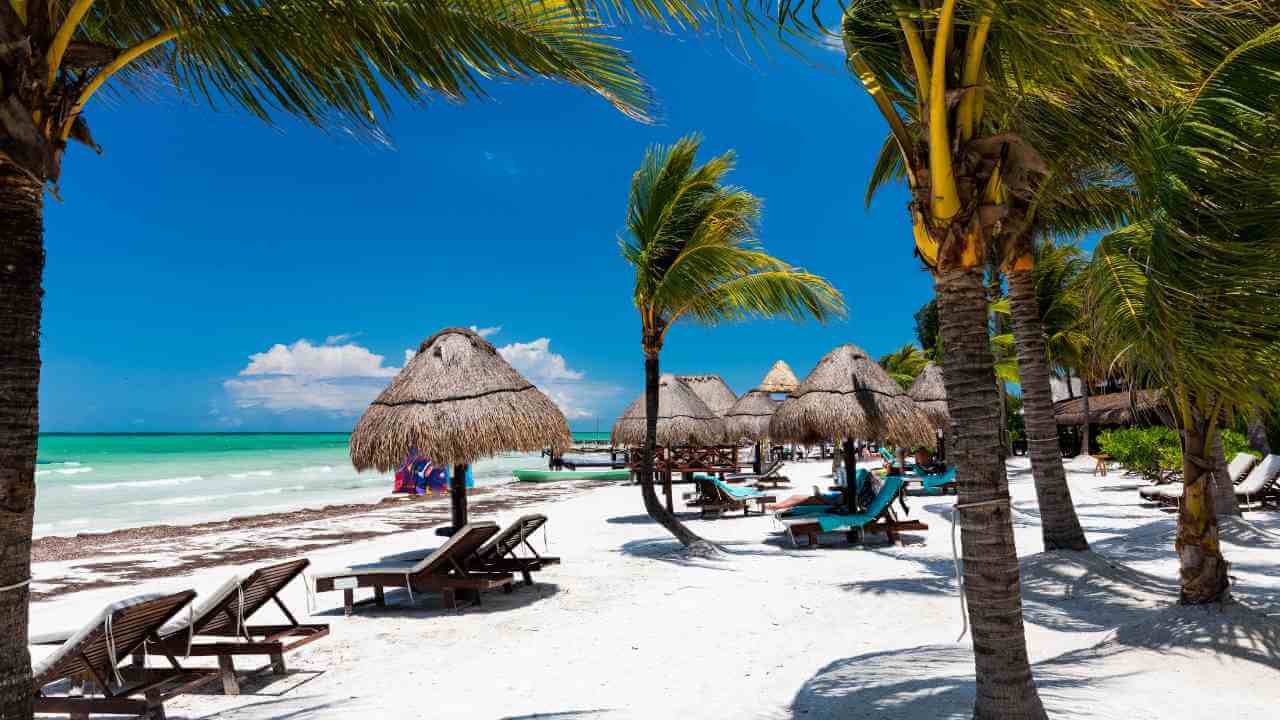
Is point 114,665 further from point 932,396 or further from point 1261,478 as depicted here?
point 932,396

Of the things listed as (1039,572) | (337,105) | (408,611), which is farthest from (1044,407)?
(337,105)

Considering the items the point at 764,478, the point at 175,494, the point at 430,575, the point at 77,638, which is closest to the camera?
the point at 77,638

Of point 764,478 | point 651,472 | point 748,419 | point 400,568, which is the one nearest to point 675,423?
point 764,478

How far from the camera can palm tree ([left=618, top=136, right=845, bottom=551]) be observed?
9.79 metres

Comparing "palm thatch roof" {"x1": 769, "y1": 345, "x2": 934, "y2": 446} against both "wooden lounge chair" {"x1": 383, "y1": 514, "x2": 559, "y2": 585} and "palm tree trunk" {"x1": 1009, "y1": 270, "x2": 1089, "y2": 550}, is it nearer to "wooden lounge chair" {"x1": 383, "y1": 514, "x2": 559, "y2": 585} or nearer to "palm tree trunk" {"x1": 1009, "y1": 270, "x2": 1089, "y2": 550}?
"palm tree trunk" {"x1": 1009, "y1": 270, "x2": 1089, "y2": 550}

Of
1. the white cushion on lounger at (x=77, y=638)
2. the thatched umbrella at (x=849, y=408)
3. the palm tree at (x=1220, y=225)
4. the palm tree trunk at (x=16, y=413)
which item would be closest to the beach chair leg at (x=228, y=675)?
the white cushion on lounger at (x=77, y=638)

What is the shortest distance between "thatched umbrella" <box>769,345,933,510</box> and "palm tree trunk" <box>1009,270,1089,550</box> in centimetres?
351

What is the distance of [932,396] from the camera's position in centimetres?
1872

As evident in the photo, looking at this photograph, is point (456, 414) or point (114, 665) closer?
point (114, 665)

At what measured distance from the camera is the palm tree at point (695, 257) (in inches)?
385

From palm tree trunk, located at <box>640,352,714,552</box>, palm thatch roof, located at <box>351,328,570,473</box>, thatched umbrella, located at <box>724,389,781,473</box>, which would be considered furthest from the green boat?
palm thatch roof, located at <box>351,328,570,473</box>

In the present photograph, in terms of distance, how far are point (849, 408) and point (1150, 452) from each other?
10035 millimetres

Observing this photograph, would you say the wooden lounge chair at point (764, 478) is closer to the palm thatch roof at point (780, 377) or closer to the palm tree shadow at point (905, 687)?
the palm thatch roof at point (780, 377)

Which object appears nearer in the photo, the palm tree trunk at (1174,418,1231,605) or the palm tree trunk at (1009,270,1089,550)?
the palm tree trunk at (1174,418,1231,605)
